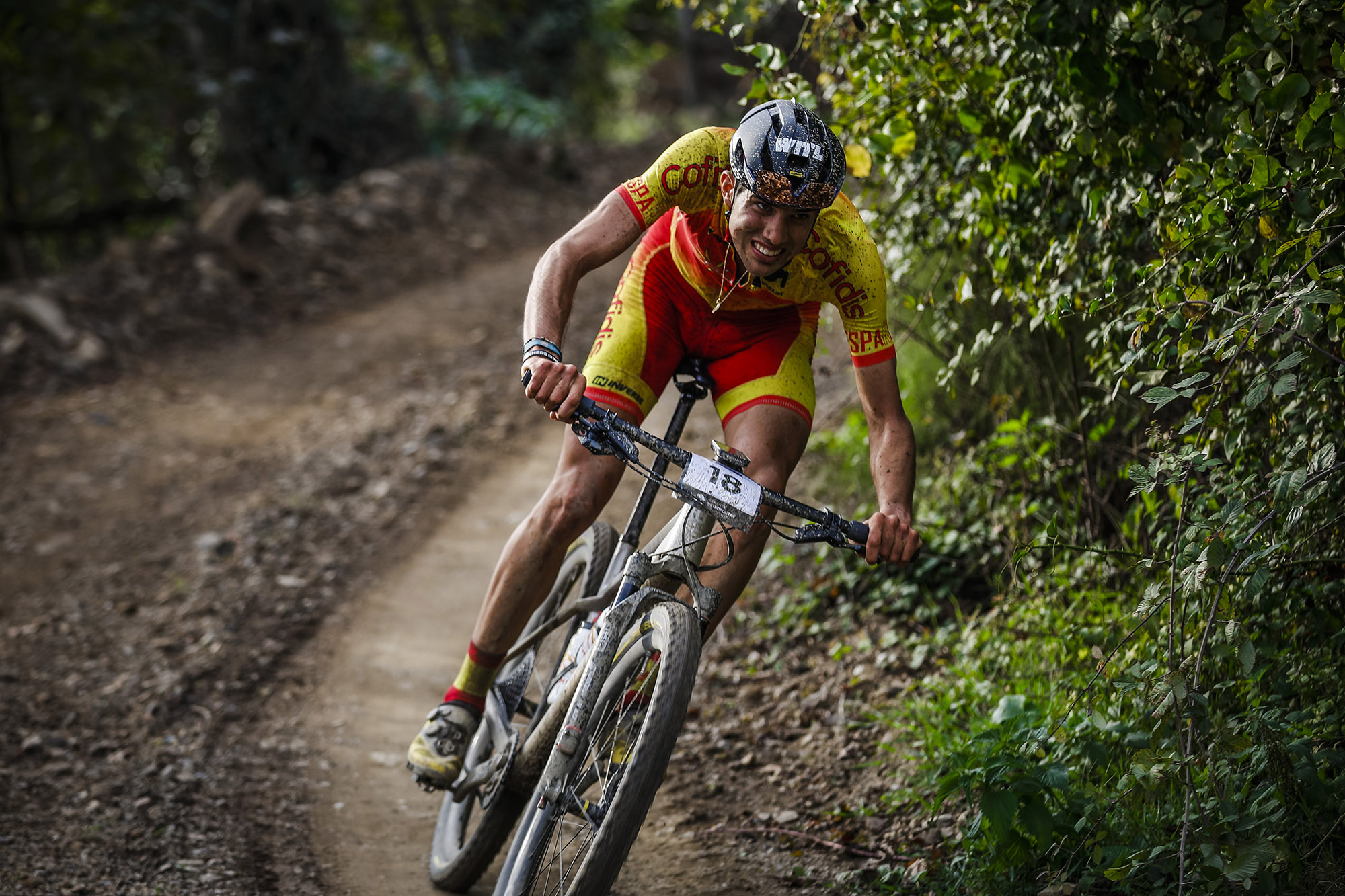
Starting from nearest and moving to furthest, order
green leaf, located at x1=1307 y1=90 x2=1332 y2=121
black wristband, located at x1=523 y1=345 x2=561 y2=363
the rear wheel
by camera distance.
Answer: green leaf, located at x1=1307 y1=90 x2=1332 y2=121 → black wristband, located at x1=523 y1=345 x2=561 y2=363 → the rear wheel

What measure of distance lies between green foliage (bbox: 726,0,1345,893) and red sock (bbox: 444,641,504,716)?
1.64m

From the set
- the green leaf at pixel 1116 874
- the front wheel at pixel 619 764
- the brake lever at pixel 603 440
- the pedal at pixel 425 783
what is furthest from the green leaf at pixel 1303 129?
the pedal at pixel 425 783

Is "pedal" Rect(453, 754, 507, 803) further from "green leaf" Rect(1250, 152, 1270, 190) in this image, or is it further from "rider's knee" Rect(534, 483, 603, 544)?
"green leaf" Rect(1250, 152, 1270, 190)

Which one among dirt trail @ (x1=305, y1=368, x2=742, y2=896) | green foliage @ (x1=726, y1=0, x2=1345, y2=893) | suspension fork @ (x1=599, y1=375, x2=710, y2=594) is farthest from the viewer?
dirt trail @ (x1=305, y1=368, x2=742, y2=896)

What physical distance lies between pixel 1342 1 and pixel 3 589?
7.28m

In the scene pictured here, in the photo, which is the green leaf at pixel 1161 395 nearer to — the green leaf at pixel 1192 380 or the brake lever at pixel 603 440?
the green leaf at pixel 1192 380

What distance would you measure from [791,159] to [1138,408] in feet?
7.55

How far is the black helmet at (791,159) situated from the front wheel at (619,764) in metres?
1.22

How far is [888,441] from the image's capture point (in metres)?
3.15

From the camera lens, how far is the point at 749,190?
2.94m

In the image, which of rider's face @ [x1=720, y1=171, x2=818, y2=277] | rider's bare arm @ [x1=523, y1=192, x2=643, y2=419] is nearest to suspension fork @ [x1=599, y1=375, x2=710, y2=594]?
rider's bare arm @ [x1=523, y1=192, x2=643, y2=419]

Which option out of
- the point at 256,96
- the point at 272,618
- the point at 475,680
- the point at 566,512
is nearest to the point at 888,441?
the point at 566,512

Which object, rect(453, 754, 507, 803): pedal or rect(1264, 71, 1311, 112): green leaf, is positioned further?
rect(453, 754, 507, 803): pedal

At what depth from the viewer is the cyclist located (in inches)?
114
